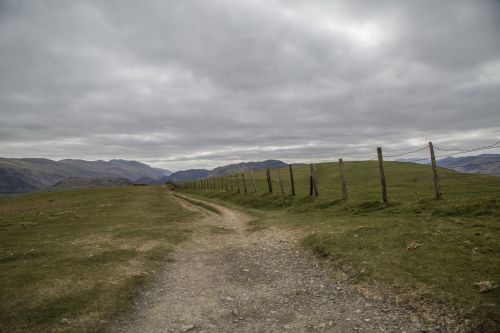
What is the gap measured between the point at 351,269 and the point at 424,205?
367 inches

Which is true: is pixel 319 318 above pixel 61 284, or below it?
below

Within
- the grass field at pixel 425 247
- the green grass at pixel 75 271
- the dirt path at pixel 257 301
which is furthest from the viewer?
the green grass at pixel 75 271

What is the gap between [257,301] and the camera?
31.1 feet

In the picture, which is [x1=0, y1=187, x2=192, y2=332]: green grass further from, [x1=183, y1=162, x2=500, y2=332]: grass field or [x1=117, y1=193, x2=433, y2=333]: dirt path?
[x1=183, y1=162, x2=500, y2=332]: grass field

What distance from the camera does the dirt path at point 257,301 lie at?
785cm

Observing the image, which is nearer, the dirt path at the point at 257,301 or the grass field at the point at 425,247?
the dirt path at the point at 257,301

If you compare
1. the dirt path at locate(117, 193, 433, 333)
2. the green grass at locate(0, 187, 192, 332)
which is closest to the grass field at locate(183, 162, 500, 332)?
the dirt path at locate(117, 193, 433, 333)

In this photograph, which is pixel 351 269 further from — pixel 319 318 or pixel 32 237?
pixel 32 237

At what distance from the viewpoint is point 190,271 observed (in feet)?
42.0

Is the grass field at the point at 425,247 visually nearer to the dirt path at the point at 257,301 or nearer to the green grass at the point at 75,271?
the dirt path at the point at 257,301

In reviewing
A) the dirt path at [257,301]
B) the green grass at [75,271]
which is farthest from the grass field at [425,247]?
the green grass at [75,271]

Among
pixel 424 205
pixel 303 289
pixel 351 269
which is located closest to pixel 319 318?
pixel 303 289

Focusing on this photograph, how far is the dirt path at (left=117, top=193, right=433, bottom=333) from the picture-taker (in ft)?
25.8

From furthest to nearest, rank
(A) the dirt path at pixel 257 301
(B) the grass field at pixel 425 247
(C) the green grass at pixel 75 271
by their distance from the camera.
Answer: (C) the green grass at pixel 75 271 → (B) the grass field at pixel 425 247 → (A) the dirt path at pixel 257 301
